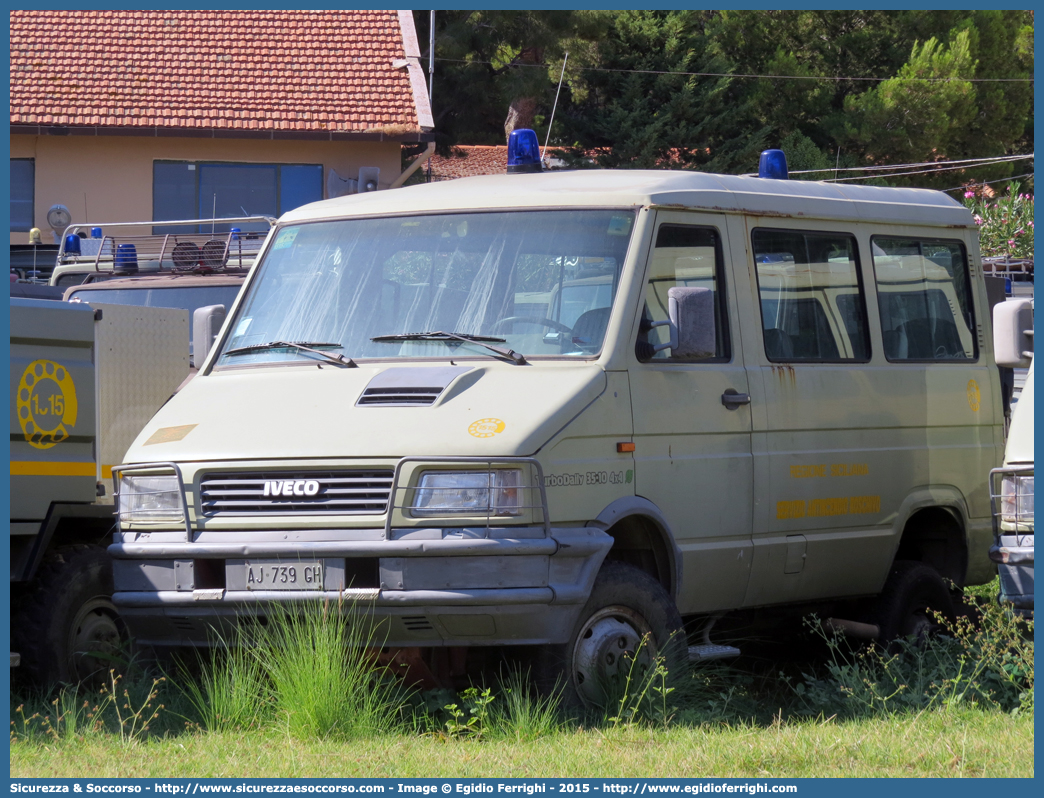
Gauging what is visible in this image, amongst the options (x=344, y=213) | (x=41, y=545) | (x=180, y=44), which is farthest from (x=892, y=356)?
(x=180, y=44)

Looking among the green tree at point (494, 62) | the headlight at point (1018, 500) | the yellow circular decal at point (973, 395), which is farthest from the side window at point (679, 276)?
the green tree at point (494, 62)

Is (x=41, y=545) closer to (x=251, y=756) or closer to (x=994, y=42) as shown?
(x=251, y=756)

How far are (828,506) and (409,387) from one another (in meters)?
2.45

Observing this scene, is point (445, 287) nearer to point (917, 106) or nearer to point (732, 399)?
point (732, 399)

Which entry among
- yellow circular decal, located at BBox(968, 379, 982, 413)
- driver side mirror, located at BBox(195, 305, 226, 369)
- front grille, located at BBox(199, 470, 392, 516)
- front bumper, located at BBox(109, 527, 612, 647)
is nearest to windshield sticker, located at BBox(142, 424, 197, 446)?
front grille, located at BBox(199, 470, 392, 516)

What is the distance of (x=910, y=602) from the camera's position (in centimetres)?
791

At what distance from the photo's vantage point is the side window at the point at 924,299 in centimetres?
789

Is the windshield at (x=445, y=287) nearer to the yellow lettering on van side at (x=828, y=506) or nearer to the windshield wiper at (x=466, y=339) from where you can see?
the windshield wiper at (x=466, y=339)

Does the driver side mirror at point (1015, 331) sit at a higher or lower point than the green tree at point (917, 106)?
lower

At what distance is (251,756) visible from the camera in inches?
216

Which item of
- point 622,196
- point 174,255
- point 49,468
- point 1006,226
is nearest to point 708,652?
point 622,196

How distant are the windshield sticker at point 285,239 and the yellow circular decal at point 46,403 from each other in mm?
1199

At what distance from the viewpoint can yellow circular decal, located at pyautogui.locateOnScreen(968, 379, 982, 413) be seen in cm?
816

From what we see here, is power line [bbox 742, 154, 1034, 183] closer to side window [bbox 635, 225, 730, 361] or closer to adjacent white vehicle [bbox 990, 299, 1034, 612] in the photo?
side window [bbox 635, 225, 730, 361]
